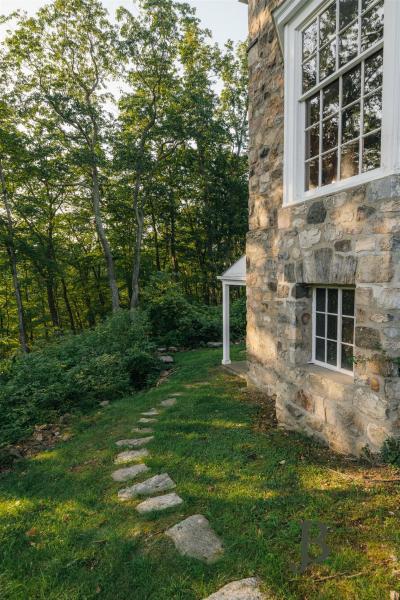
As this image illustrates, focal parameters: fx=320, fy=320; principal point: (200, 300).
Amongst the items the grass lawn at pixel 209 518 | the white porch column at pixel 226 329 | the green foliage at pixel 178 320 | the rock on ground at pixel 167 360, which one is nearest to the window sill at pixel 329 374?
the grass lawn at pixel 209 518

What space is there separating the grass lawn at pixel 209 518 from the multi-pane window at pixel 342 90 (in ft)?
9.20

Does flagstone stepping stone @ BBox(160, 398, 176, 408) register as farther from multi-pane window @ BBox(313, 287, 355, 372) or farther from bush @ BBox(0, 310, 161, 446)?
multi-pane window @ BBox(313, 287, 355, 372)

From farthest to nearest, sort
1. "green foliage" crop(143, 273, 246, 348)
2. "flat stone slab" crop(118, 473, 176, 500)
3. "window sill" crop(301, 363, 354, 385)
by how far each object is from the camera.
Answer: "green foliage" crop(143, 273, 246, 348) → "window sill" crop(301, 363, 354, 385) → "flat stone slab" crop(118, 473, 176, 500)

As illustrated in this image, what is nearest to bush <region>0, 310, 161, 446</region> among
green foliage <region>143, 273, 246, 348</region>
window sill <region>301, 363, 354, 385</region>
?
green foliage <region>143, 273, 246, 348</region>

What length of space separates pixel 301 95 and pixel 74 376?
5923 mm

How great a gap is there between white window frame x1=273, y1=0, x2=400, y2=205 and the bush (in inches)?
193

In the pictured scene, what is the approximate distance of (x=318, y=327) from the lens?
3725mm

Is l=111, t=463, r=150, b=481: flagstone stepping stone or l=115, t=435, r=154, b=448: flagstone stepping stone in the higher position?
l=111, t=463, r=150, b=481: flagstone stepping stone

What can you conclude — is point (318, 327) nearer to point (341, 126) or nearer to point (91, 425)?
point (341, 126)

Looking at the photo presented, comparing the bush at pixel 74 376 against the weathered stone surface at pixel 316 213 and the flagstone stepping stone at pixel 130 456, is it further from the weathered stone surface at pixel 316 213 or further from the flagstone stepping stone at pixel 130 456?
the weathered stone surface at pixel 316 213

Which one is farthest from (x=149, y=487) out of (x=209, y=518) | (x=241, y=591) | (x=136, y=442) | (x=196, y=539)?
(x=241, y=591)

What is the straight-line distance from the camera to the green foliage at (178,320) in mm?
11133

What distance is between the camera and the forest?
1255cm

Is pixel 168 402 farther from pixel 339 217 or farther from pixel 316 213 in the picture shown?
pixel 339 217
